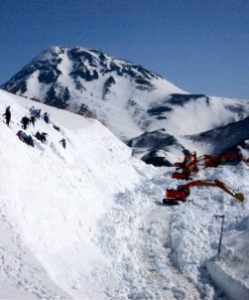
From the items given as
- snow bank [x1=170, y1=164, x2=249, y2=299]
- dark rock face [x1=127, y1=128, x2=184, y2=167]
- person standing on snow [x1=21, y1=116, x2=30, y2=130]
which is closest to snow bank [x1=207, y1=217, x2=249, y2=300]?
snow bank [x1=170, y1=164, x2=249, y2=299]

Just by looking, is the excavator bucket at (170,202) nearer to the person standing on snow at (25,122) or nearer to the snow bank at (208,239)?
the snow bank at (208,239)

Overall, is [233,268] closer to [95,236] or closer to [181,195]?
[95,236]

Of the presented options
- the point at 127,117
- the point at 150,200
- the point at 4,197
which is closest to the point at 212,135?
the point at 127,117

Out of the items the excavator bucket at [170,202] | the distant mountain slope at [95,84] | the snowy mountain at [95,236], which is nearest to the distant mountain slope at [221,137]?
the distant mountain slope at [95,84]

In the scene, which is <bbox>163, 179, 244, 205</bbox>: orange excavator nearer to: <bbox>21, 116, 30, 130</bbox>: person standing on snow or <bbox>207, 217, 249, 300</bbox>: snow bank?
<bbox>207, 217, 249, 300</bbox>: snow bank

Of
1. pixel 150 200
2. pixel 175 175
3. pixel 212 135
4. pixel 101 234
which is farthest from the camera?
pixel 212 135

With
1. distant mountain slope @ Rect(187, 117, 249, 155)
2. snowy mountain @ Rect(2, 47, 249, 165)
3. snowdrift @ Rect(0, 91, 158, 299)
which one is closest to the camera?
snowdrift @ Rect(0, 91, 158, 299)

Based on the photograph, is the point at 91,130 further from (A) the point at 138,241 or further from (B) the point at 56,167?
(A) the point at 138,241
